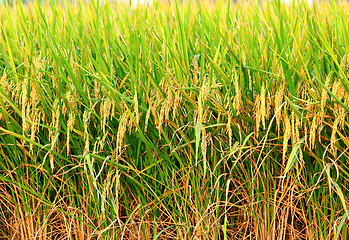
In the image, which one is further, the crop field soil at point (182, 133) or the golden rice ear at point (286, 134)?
the crop field soil at point (182, 133)

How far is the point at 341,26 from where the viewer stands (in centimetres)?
115

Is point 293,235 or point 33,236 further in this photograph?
point 33,236

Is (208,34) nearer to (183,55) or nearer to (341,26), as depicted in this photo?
A: (183,55)

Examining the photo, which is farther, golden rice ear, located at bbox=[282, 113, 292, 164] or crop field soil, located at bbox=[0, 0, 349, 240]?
crop field soil, located at bbox=[0, 0, 349, 240]

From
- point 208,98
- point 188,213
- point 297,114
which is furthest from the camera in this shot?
point 188,213

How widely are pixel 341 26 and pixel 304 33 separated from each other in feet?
0.69

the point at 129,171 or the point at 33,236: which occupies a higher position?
the point at 129,171

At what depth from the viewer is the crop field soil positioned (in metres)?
1.06

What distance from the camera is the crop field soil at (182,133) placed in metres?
1.06

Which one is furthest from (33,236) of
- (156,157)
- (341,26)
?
(341,26)

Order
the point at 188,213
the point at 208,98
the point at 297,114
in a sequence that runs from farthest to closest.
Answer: the point at 188,213 < the point at 208,98 < the point at 297,114

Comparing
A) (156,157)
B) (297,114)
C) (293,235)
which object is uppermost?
(297,114)

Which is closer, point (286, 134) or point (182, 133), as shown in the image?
point (286, 134)

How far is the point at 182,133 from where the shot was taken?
110 centimetres
